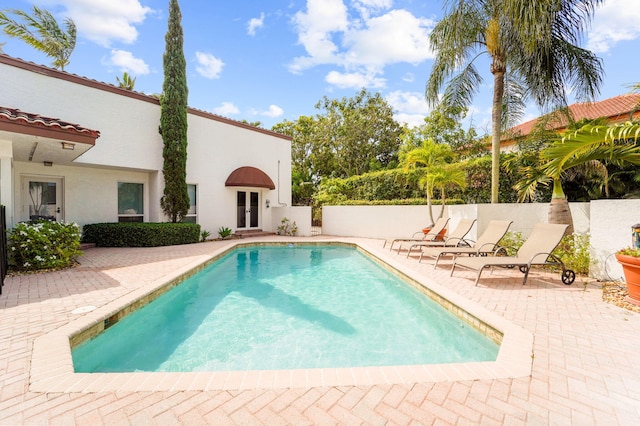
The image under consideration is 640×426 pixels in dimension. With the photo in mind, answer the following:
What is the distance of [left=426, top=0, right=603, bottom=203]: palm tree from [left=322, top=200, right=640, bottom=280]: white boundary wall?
4.24 ft

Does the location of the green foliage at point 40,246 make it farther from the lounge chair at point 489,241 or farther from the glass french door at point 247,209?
the lounge chair at point 489,241

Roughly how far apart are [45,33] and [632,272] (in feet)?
87.5

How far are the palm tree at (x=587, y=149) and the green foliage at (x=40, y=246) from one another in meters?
13.4

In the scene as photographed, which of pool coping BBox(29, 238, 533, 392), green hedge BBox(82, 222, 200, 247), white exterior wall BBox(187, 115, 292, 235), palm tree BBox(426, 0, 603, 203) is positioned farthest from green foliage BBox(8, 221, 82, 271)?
palm tree BBox(426, 0, 603, 203)

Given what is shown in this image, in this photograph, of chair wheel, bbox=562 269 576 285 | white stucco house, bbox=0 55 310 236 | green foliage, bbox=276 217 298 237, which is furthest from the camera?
green foliage, bbox=276 217 298 237

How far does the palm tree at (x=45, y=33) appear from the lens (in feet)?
51.3

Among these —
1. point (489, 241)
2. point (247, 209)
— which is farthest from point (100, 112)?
point (489, 241)

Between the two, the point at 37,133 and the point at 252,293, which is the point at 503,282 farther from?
the point at 37,133

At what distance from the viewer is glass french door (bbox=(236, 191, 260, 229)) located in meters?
18.5

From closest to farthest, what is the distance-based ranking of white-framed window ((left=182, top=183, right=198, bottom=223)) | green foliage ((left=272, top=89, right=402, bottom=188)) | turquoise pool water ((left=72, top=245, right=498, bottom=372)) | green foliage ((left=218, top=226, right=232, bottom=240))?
turquoise pool water ((left=72, top=245, right=498, bottom=372)) → white-framed window ((left=182, top=183, right=198, bottom=223)) → green foliage ((left=218, top=226, right=232, bottom=240)) → green foliage ((left=272, top=89, right=402, bottom=188))

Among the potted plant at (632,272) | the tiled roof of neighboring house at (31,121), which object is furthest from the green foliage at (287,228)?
the potted plant at (632,272)

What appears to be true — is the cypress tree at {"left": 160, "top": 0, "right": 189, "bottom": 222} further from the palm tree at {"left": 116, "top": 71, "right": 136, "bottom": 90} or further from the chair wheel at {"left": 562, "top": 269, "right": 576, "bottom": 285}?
the chair wheel at {"left": 562, "top": 269, "right": 576, "bottom": 285}

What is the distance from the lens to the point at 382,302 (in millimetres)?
7336

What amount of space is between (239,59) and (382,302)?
15201mm
